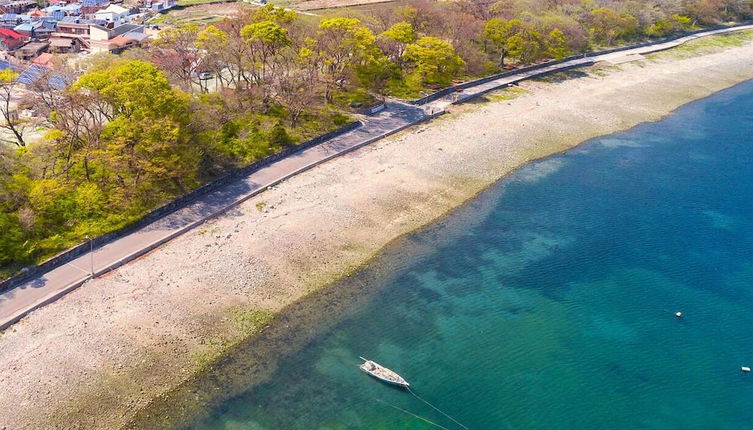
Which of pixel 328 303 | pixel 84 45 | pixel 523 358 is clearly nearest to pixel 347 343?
pixel 328 303

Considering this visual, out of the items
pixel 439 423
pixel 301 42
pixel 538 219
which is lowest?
pixel 439 423

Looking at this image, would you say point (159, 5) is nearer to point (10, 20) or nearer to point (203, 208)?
point (10, 20)

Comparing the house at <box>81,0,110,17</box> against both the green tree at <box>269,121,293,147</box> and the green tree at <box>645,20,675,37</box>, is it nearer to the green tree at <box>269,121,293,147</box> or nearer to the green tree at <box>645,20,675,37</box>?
the green tree at <box>269,121,293,147</box>

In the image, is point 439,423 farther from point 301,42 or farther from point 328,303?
point 301,42

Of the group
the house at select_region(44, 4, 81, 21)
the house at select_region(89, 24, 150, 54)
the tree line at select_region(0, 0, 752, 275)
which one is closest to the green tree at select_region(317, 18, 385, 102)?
the tree line at select_region(0, 0, 752, 275)

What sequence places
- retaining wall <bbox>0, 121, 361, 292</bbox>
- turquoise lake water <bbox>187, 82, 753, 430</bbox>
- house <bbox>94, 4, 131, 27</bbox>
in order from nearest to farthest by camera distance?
turquoise lake water <bbox>187, 82, 753, 430</bbox>
retaining wall <bbox>0, 121, 361, 292</bbox>
house <bbox>94, 4, 131, 27</bbox>

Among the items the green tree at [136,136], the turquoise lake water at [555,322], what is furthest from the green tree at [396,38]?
the green tree at [136,136]

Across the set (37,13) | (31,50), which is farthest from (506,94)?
(37,13)
